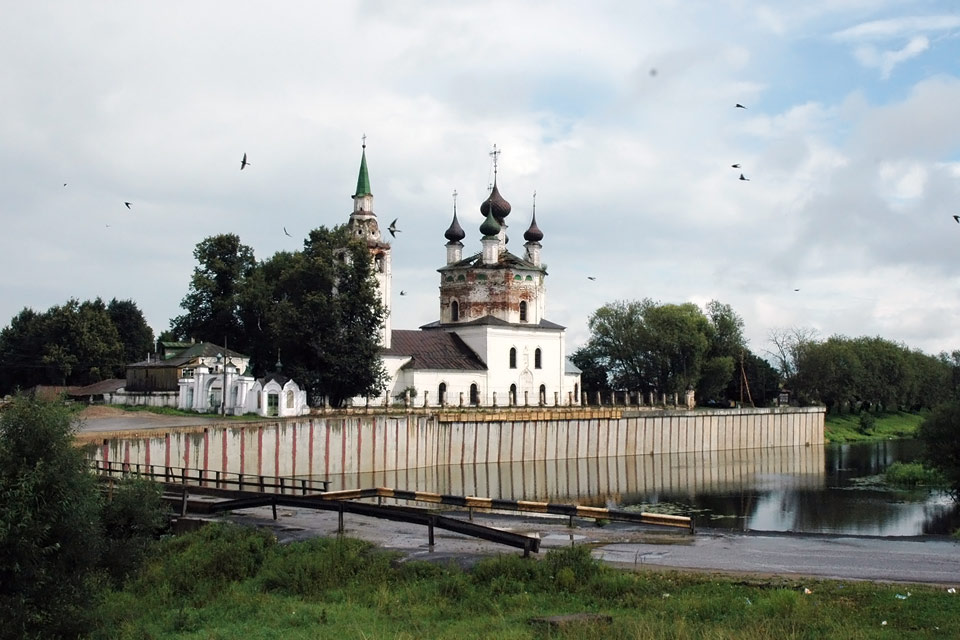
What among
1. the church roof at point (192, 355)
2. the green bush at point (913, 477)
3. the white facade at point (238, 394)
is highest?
the church roof at point (192, 355)

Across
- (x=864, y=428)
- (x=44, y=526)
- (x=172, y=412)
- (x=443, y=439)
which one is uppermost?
(x=172, y=412)

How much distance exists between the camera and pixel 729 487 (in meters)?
50.8

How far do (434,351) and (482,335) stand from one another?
4.08 meters

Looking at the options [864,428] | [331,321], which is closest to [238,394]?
[331,321]

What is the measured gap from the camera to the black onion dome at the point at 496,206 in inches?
3199

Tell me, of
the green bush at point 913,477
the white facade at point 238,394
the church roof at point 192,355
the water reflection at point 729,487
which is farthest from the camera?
the church roof at point 192,355

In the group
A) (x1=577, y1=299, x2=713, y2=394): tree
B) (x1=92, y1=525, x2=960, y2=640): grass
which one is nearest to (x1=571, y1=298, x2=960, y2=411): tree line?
(x1=577, y1=299, x2=713, y2=394): tree

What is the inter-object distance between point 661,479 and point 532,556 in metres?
38.4

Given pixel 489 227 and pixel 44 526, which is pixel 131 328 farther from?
pixel 44 526

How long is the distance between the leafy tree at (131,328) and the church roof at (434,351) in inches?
878

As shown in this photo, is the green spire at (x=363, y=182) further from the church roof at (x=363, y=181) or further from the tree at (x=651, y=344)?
the tree at (x=651, y=344)

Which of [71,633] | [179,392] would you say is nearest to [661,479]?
[179,392]

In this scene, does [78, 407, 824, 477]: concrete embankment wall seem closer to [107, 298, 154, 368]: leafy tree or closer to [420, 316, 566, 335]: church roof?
[420, 316, 566, 335]: church roof

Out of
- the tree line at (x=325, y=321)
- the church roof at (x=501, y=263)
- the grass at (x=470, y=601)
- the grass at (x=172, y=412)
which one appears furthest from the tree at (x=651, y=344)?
the grass at (x=470, y=601)
